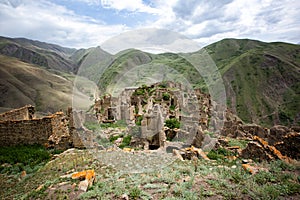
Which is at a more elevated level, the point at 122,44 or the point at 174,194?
the point at 122,44

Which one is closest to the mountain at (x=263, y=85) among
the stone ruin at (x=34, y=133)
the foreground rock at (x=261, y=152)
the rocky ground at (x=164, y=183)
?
the stone ruin at (x=34, y=133)

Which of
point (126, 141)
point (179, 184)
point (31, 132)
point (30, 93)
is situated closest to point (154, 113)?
point (126, 141)

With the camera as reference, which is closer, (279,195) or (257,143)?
(279,195)

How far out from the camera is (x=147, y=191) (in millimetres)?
5258

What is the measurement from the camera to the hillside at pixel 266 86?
71188 mm

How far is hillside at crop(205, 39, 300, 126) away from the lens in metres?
71.2

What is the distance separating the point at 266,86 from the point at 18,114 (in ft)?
327

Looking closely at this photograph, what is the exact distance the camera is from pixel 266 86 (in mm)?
88688

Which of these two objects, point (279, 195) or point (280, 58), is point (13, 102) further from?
point (280, 58)

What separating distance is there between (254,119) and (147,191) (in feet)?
242

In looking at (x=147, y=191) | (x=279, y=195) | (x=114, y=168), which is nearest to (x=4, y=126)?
(x=114, y=168)

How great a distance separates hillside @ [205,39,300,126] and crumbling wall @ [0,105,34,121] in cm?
6879

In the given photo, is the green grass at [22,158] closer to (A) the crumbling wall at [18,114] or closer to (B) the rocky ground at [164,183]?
(B) the rocky ground at [164,183]

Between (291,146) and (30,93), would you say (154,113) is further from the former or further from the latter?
(30,93)
